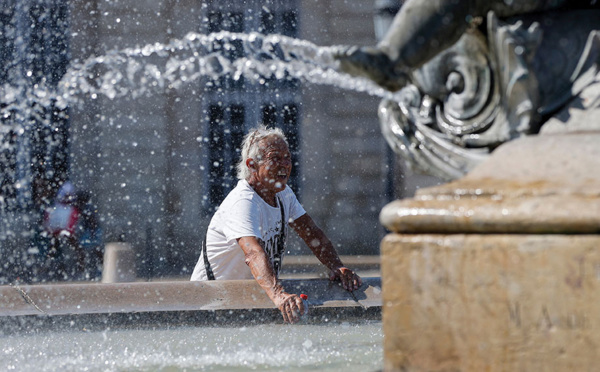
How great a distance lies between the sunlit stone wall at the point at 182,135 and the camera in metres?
12.0

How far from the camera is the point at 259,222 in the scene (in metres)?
3.66

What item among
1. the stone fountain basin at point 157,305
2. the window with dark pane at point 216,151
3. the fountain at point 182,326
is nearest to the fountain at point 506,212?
the fountain at point 182,326

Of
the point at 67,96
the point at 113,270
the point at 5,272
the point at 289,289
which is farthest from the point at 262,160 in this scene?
the point at 67,96

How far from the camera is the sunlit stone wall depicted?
12.0m

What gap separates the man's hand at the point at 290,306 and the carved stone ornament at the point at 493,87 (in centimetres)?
108

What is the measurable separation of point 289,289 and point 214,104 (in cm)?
927

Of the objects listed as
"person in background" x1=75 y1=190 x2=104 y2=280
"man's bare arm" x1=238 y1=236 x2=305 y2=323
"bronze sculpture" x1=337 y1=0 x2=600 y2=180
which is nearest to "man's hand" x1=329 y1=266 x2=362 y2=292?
"man's bare arm" x1=238 y1=236 x2=305 y2=323

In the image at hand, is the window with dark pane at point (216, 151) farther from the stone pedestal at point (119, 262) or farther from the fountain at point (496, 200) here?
the fountain at point (496, 200)

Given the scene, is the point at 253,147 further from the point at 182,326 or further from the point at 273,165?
the point at 182,326

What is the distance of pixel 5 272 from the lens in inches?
433

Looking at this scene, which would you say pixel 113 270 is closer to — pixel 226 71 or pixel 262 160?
pixel 262 160

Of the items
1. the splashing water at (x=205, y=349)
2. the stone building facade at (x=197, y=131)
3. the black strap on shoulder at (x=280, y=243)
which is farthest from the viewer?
the stone building facade at (x=197, y=131)

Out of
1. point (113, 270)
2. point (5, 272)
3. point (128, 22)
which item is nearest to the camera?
point (113, 270)

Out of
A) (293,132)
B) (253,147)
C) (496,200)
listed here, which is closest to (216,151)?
(293,132)
